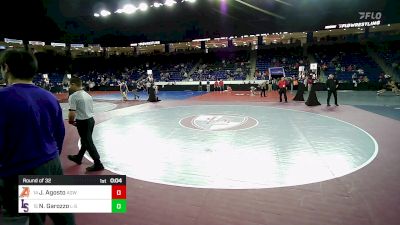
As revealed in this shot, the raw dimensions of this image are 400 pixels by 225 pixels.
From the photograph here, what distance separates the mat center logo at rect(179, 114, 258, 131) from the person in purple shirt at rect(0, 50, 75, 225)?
8.96 metres

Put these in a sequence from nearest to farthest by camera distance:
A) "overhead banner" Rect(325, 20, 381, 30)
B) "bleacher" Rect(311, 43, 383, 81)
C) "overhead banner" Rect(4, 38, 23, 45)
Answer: "bleacher" Rect(311, 43, 383, 81) → "overhead banner" Rect(325, 20, 381, 30) → "overhead banner" Rect(4, 38, 23, 45)

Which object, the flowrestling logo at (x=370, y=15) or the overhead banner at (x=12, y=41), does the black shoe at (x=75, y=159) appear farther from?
the overhead banner at (x=12, y=41)

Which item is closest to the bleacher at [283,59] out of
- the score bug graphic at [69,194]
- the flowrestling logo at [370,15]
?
the flowrestling logo at [370,15]

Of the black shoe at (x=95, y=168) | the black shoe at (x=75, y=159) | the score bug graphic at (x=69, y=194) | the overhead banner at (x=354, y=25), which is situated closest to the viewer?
the score bug graphic at (x=69, y=194)

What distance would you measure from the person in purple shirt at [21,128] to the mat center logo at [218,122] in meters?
8.96

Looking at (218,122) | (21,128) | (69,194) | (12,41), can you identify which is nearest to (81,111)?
(21,128)

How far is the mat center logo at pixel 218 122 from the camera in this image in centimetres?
1170

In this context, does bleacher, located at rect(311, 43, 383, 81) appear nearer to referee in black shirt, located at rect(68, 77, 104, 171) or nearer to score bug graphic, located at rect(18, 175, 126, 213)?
referee in black shirt, located at rect(68, 77, 104, 171)

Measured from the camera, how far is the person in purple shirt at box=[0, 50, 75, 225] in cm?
233

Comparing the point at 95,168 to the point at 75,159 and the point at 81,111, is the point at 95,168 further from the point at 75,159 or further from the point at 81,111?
the point at 81,111

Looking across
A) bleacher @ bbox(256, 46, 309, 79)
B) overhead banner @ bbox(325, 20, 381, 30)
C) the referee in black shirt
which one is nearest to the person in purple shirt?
the referee in black shirt

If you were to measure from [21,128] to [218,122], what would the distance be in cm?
1075

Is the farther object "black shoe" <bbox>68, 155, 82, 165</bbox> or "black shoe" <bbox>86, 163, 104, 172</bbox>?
"black shoe" <bbox>68, 155, 82, 165</bbox>

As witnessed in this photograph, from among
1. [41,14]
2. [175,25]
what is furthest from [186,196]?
[41,14]
